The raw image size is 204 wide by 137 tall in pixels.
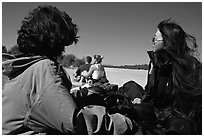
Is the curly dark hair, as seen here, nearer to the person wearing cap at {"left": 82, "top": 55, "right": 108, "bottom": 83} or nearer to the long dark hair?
the long dark hair

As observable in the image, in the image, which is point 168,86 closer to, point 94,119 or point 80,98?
point 80,98

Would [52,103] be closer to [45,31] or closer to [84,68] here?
[45,31]

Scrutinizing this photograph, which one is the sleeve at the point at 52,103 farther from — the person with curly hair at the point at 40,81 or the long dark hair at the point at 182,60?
the long dark hair at the point at 182,60

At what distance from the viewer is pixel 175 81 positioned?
2.03 m

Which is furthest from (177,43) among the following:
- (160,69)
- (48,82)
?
(48,82)

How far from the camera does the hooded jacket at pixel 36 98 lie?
44.5 inches

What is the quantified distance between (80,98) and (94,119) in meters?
0.37

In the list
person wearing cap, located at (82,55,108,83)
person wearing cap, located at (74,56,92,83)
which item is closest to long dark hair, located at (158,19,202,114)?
person wearing cap, located at (82,55,108,83)

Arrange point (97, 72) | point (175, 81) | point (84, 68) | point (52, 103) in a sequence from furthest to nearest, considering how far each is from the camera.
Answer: point (84, 68), point (97, 72), point (175, 81), point (52, 103)

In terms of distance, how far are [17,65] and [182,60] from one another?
53.3 inches

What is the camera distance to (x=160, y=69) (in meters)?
2.22

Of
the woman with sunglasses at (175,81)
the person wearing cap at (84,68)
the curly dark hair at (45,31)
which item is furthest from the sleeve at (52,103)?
the person wearing cap at (84,68)

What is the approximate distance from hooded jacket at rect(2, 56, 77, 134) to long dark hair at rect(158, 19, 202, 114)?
1052 millimetres

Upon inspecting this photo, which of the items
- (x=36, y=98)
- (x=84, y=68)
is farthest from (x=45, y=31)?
(x=84, y=68)
